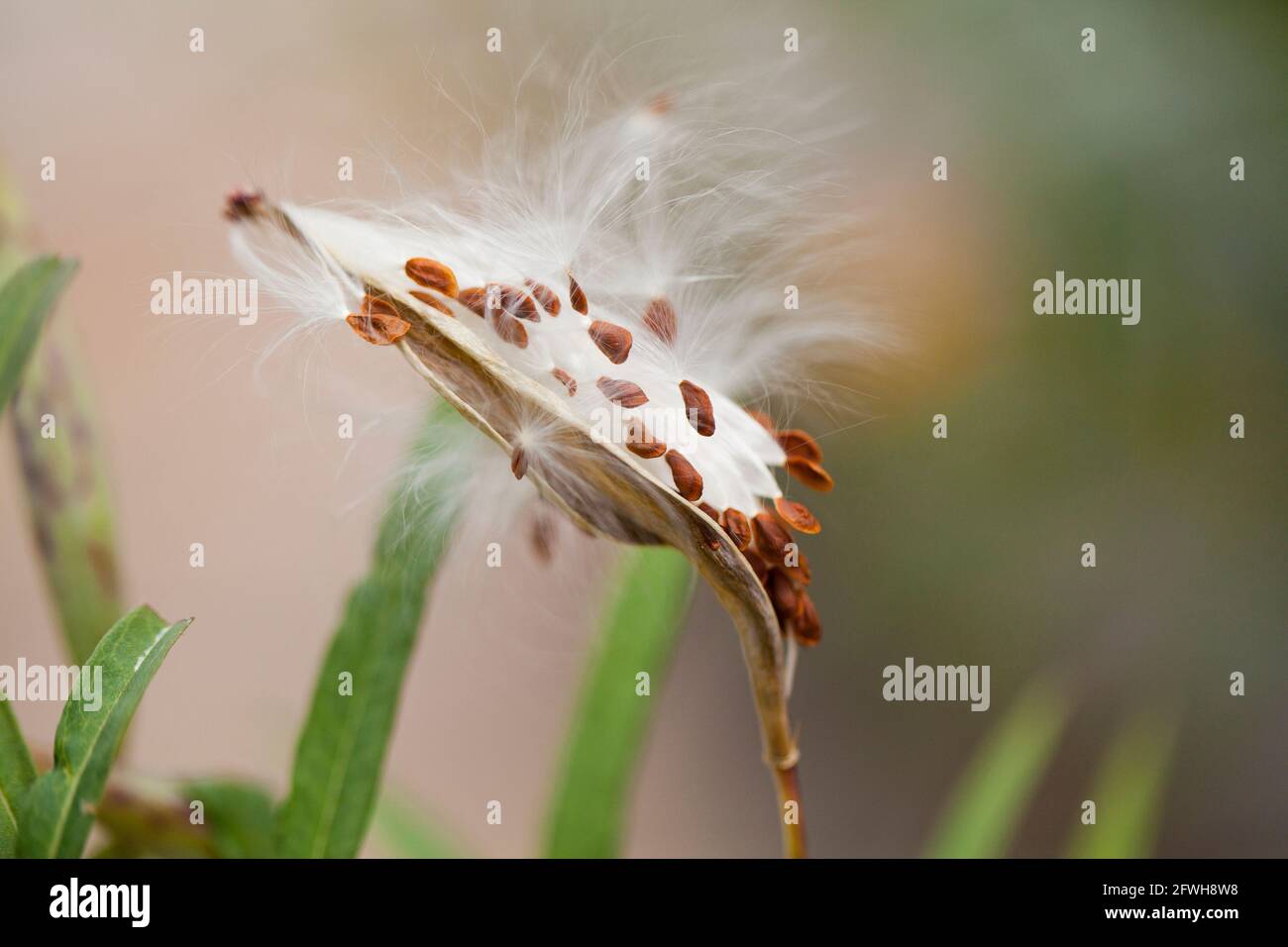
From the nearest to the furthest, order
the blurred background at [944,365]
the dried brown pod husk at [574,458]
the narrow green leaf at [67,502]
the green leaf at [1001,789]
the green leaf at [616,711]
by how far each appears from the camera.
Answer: the dried brown pod husk at [574,458], the narrow green leaf at [67,502], the green leaf at [616,711], the green leaf at [1001,789], the blurred background at [944,365]

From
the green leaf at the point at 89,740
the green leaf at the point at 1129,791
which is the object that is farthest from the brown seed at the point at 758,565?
the green leaf at the point at 1129,791

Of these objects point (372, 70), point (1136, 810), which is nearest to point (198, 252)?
point (372, 70)

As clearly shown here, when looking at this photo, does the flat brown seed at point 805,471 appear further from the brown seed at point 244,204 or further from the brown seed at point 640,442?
the brown seed at point 244,204

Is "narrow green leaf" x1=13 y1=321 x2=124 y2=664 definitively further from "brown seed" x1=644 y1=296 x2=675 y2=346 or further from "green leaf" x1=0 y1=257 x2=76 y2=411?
"brown seed" x1=644 y1=296 x2=675 y2=346

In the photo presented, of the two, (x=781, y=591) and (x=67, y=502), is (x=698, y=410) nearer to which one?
(x=781, y=591)

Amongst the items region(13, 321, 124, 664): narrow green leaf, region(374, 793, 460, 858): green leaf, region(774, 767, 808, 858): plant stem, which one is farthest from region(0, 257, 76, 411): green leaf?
region(374, 793, 460, 858): green leaf
